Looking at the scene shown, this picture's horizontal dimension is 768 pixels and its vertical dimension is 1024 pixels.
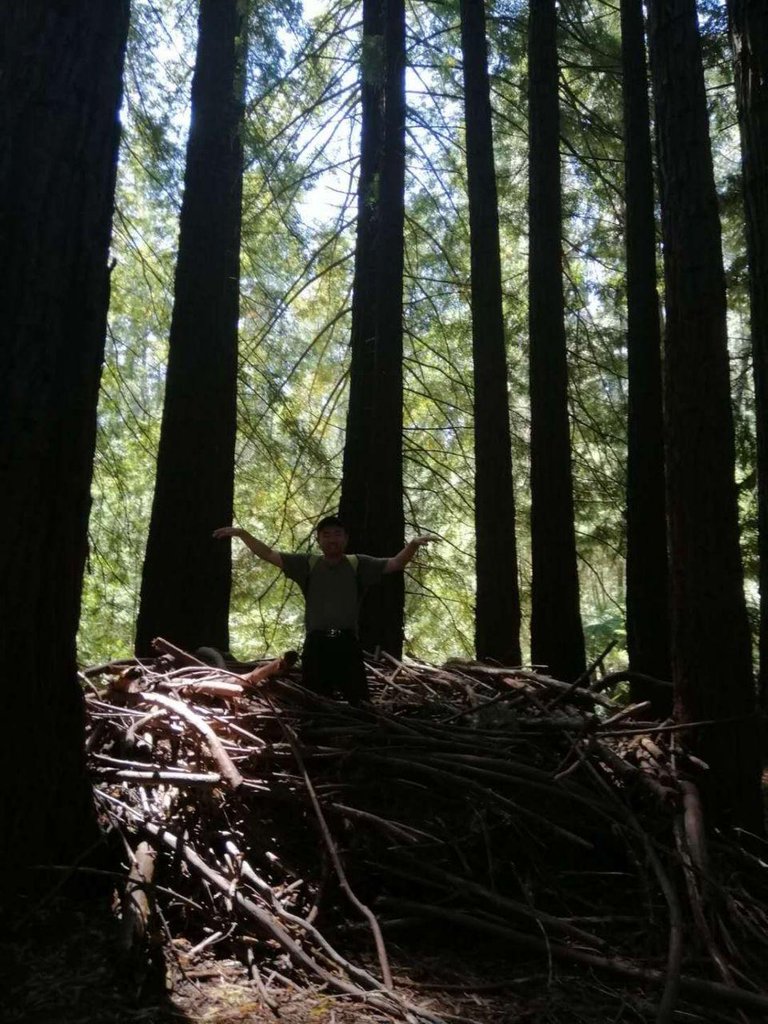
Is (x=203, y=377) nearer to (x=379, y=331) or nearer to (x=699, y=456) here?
(x=379, y=331)

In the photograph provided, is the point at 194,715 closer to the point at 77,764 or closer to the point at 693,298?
the point at 77,764

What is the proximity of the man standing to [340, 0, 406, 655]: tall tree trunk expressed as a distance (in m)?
3.52

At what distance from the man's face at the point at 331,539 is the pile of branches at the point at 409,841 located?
40.3 inches

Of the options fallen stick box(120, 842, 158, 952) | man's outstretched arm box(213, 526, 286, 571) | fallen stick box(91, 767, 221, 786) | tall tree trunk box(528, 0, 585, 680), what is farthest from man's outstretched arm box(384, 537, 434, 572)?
tall tree trunk box(528, 0, 585, 680)

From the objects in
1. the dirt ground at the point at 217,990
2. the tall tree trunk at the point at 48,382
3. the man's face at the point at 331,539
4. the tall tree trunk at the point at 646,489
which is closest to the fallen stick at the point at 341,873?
the dirt ground at the point at 217,990

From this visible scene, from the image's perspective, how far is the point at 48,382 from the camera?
3.39 meters

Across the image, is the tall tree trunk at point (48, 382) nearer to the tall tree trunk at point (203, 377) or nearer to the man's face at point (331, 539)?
the man's face at point (331, 539)

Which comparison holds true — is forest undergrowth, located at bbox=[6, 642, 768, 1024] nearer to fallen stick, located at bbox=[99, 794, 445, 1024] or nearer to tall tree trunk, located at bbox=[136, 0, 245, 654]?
fallen stick, located at bbox=[99, 794, 445, 1024]

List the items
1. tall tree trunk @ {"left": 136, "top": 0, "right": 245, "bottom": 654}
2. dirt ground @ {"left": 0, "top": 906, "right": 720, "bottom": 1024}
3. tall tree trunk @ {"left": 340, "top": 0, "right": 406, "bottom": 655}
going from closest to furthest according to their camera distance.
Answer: dirt ground @ {"left": 0, "top": 906, "right": 720, "bottom": 1024} → tall tree trunk @ {"left": 136, "top": 0, "right": 245, "bottom": 654} → tall tree trunk @ {"left": 340, "top": 0, "right": 406, "bottom": 655}

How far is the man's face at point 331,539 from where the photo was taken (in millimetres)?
5562

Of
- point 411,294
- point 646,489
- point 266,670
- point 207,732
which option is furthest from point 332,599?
point 411,294

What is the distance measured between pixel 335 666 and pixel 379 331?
5471 millimetres

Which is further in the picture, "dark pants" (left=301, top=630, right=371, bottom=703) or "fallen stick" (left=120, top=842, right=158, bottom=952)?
"dark pants" (left=301, top=630, right=371, bottom=703)

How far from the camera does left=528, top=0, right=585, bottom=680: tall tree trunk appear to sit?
364 inches
